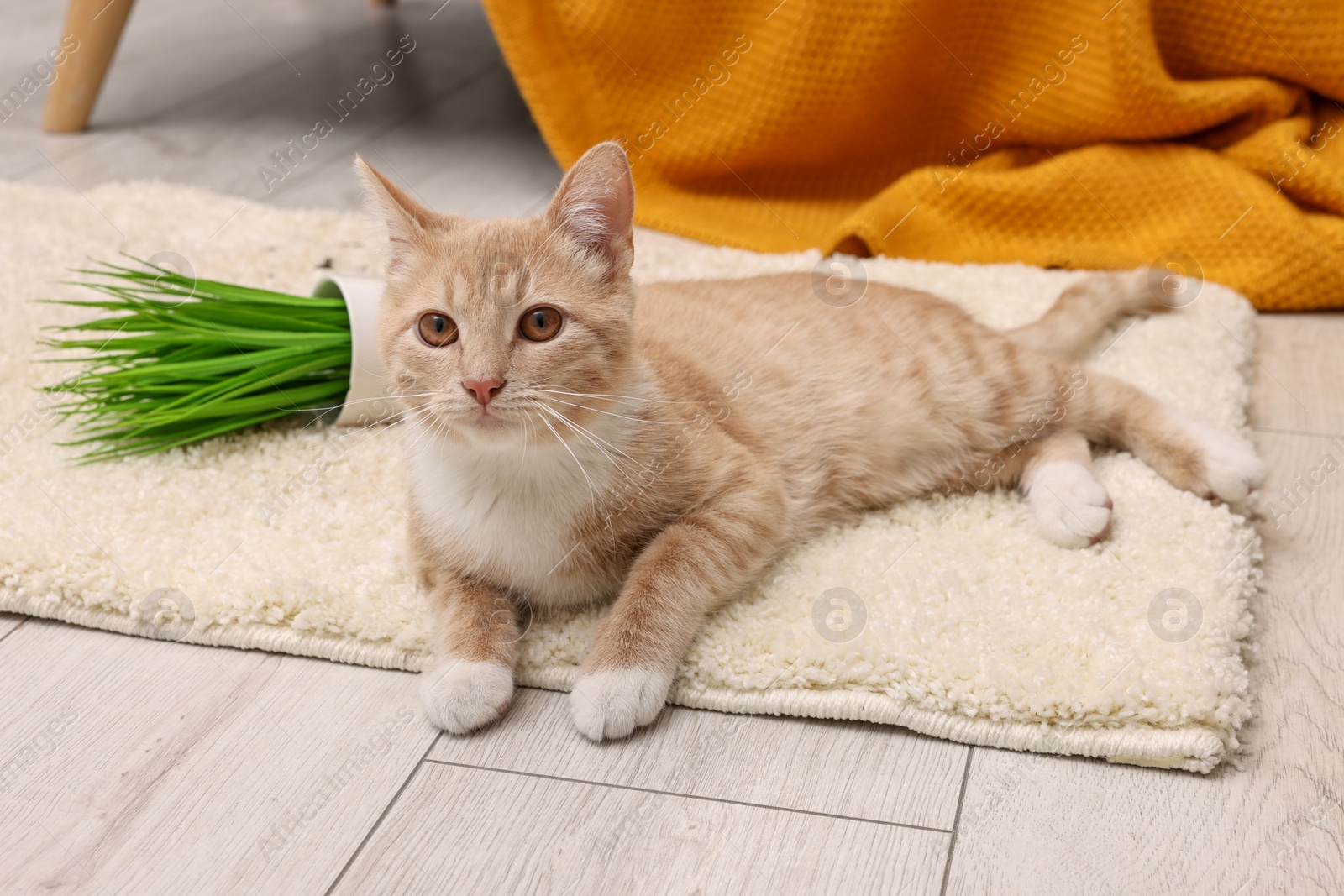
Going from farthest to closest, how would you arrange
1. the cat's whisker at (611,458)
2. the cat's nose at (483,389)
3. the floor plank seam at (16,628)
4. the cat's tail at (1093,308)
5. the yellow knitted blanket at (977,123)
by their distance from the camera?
the yellow knitted blanket at (977,123)
the cat's tail at (1093,308)
the floor plank seam at (16,628)
the cat's whisker at (611,458)
the cat's nose at (483,389)

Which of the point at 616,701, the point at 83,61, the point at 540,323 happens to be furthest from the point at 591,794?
the point at 83,61

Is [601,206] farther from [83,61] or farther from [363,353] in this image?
[83,61]

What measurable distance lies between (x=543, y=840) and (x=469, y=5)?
4348mm

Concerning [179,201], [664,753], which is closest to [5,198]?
[179,201]

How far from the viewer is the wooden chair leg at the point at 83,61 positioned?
323 cm

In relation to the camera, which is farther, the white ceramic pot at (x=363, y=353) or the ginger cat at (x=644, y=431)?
the white ceramic pot at (x=363, y=353)

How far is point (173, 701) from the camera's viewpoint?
1371 mm

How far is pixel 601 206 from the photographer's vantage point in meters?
1.33

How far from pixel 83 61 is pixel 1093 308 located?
3057mm

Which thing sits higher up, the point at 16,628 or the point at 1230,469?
the point at 16,628

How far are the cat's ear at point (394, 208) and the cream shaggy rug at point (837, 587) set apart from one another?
1.54 ft

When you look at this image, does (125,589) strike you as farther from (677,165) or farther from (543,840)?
(677,165)

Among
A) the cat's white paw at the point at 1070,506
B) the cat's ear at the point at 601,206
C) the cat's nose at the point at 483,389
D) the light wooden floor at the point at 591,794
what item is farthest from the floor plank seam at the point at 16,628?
the cat's white paw at the point at 1070,506

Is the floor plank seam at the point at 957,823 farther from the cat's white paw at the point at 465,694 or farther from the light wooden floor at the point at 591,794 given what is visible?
the cat's white paw at the point at 465,694
